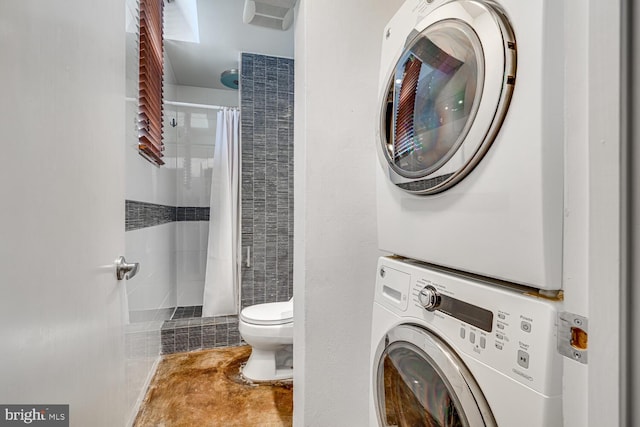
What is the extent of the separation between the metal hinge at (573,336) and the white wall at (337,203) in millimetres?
767

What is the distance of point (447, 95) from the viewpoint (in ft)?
2.42

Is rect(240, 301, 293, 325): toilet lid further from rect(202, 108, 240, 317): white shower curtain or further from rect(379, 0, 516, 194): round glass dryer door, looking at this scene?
rect(379, 0, 516, 194): round glass dryer door

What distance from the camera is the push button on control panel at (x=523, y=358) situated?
21.1 inches

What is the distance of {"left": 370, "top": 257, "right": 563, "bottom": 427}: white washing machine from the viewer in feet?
1.71

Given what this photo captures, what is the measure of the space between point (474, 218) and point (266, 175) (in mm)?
2211

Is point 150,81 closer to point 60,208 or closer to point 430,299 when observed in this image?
point 60,208

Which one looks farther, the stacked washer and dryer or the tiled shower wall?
the tiled shower wall

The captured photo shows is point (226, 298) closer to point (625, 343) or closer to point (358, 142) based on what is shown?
point (358, 142)

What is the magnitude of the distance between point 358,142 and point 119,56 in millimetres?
946

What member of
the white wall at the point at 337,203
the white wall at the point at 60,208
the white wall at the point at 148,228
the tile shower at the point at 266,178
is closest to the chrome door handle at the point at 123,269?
the white wall at the point at 60,208

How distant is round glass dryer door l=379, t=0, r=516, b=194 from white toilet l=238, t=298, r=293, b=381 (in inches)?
54.3

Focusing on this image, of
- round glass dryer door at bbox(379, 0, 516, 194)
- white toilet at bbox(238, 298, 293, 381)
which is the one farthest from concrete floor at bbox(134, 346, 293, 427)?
round glass dryer door at bbox(379, 0, 516, 194)

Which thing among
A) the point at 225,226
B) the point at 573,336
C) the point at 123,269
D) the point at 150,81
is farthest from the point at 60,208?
the point at 225,226

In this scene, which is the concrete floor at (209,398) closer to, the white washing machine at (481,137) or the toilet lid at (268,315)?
the toilet lid at (268,315)
